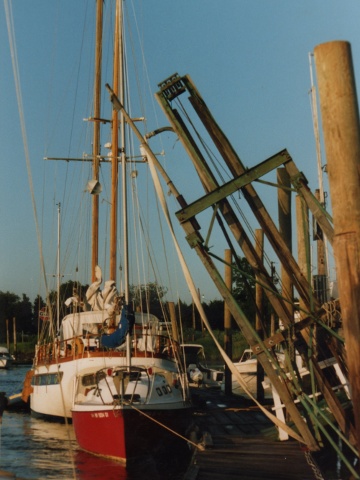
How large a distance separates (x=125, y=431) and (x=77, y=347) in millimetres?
8505

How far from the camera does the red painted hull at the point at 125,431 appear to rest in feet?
55.9

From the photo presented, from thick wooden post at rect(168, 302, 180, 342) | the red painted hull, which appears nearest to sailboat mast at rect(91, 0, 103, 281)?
thick wooden post at rect(168, 302, 180, 342)

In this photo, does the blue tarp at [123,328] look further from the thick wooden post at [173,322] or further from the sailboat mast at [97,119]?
the sailboat mast at [97,119]

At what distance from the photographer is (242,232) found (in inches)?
542

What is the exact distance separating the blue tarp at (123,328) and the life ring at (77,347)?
392 centimetres

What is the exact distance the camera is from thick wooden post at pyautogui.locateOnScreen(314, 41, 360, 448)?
7.14 m

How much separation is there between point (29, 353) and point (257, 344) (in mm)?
86777

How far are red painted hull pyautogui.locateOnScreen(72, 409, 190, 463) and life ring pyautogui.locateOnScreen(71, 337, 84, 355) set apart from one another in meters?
6.29

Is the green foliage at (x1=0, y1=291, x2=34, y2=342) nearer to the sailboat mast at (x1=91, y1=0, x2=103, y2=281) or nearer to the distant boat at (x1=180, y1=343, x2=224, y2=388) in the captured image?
the distant boat at (x1=180, y1=343, x2=224, y2=388)

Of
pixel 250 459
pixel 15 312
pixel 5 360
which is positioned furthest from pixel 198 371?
pixel 15 312

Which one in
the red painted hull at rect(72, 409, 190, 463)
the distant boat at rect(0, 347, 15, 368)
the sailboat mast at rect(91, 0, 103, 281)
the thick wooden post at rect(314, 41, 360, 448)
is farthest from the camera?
the distant boat at rect(0, 347, 15, 368)

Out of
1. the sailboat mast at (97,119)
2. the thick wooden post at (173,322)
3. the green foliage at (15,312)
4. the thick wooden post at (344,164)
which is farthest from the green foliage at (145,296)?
the green foliage at (15,312)

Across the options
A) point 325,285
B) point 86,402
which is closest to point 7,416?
point 86,402

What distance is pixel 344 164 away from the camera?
7234mm
